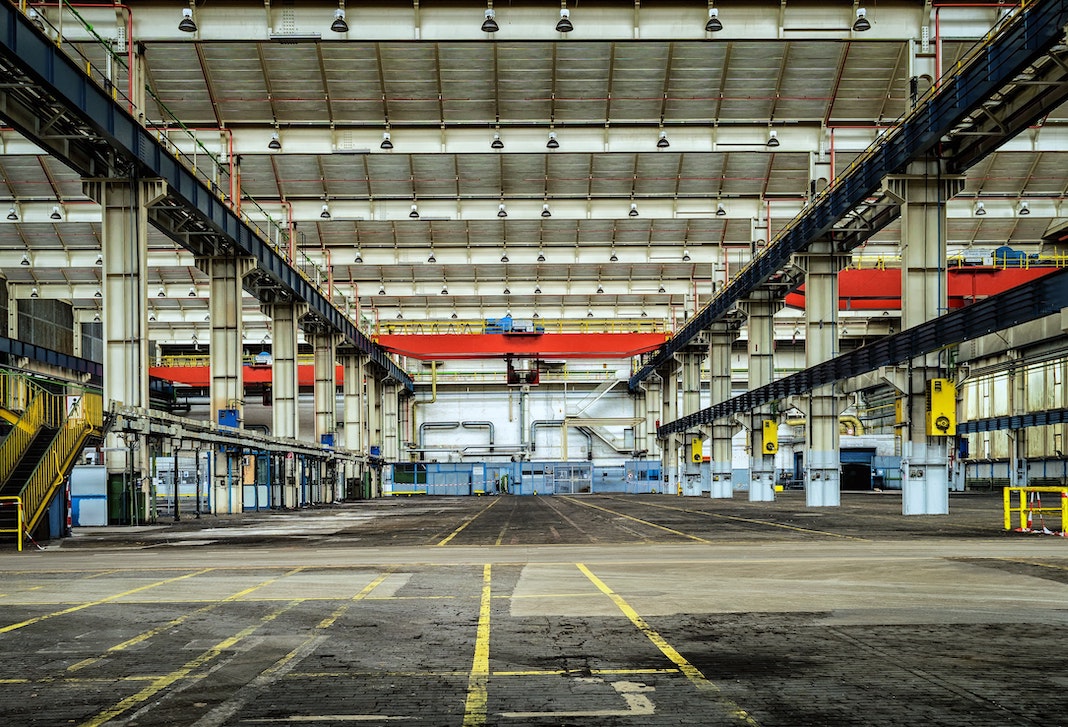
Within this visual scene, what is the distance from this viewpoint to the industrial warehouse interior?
701 centimetres

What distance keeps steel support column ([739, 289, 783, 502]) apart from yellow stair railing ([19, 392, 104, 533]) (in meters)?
30.9

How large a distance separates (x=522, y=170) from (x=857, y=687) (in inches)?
1690

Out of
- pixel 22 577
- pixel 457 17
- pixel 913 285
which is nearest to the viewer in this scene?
pixel 22 577

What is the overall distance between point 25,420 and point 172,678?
18.8m

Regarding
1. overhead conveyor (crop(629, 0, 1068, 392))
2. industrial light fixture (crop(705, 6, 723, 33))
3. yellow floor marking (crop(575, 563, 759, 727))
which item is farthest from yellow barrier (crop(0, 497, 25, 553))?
industrial light fixture (crop(705, 6, 723, 33))

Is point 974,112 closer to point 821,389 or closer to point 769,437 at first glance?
point 821,389

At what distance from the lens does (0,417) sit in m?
23.1

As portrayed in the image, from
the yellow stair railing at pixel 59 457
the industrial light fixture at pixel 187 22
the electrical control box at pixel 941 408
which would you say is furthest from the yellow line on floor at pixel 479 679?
the industrial light fixture at pixel 187 22

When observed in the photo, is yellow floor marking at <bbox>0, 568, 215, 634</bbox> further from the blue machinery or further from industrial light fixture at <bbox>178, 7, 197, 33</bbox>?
industrial light fixture at <bbox>178, 7, 197, 33</bbox>

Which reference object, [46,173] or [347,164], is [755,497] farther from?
[46,173]

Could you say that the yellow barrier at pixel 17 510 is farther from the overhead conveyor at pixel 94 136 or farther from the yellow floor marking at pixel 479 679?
the yellow floor marking at pixel 479 679

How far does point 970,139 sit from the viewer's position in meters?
28.0

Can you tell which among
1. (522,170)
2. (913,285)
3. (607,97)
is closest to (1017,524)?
(913,285)

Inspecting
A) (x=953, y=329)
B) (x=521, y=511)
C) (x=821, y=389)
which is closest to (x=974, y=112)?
(x=953, y=329)
